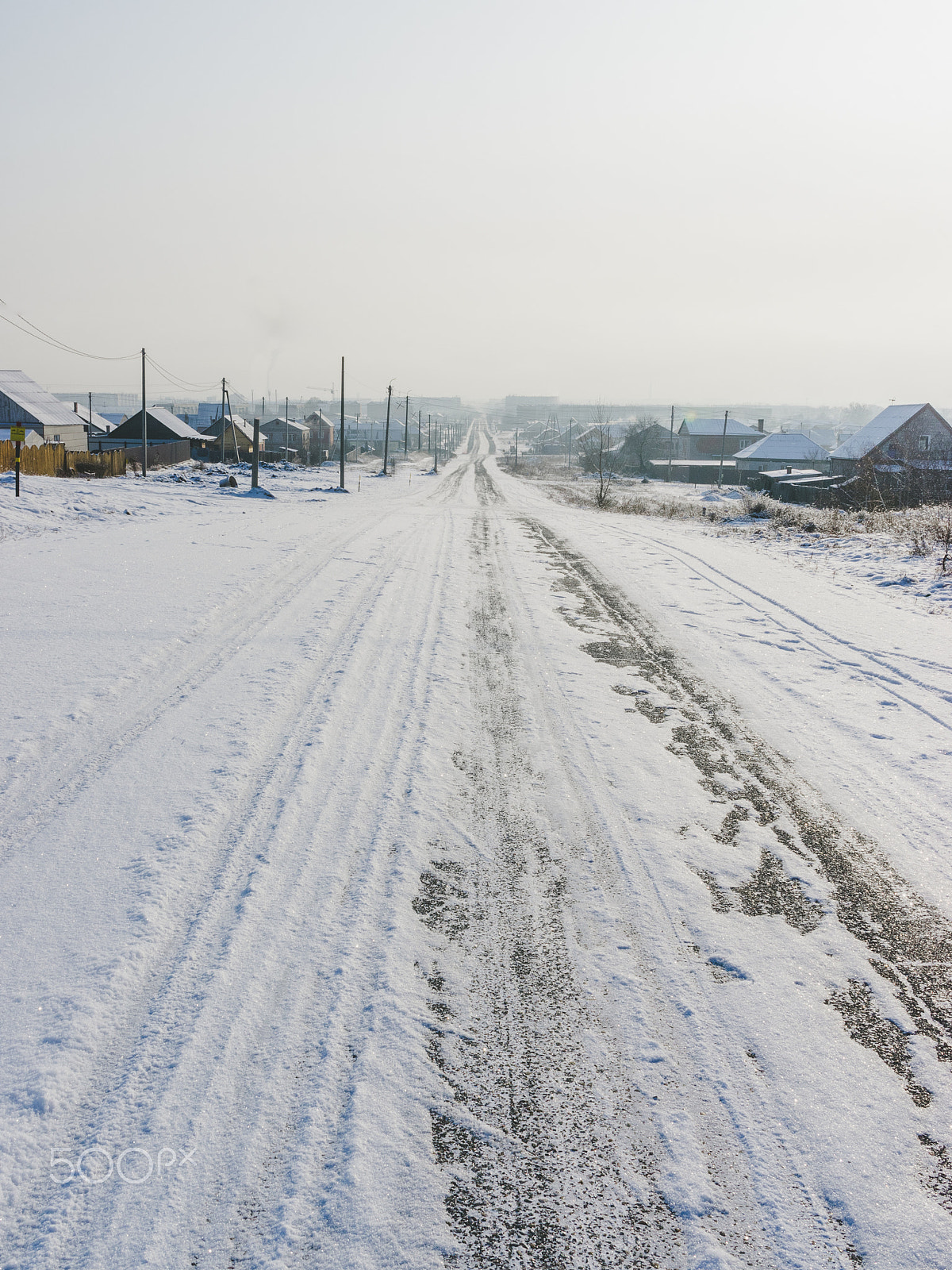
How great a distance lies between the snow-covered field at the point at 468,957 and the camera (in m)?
2.43

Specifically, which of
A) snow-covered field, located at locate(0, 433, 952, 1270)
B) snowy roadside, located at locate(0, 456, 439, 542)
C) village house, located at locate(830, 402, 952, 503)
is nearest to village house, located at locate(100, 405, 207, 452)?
snowy roadside, located at locate(0, 456, 439, 542)

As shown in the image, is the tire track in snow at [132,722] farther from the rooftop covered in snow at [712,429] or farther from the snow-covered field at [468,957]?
the rooftop covered in snow at [712,429]

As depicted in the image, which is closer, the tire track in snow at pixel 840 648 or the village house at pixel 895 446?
the tire track in snow at pixel 840 648

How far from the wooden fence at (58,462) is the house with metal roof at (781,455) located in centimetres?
5053

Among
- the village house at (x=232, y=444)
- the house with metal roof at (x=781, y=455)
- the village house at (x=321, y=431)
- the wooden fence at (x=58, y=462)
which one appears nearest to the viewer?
the wooden fence at (x=58, y=462)

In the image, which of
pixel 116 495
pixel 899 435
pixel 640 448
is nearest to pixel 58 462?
pixel 116 495

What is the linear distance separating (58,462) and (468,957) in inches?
1386

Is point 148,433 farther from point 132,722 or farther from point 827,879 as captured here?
point 827,879

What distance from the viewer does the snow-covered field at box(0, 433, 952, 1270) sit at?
2434 millimetres

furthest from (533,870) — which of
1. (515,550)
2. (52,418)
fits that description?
(52,418)

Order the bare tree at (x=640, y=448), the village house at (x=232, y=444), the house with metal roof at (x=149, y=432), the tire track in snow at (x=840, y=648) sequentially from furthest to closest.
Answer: the bare tree at (x=640, y=448)
the village house at (x=232, y=444)
the house with metal roof at (x=149, y=432)
the tire track in snow at (x=840, y=648)

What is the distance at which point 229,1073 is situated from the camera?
9.37ft

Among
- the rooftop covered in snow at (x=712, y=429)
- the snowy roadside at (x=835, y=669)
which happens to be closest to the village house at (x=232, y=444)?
the rooftop covered in snow at (x=712, y=429)

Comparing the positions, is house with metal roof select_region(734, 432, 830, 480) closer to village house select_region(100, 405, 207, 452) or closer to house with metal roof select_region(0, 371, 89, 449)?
village house select_region(100, 405, 207, 452)
